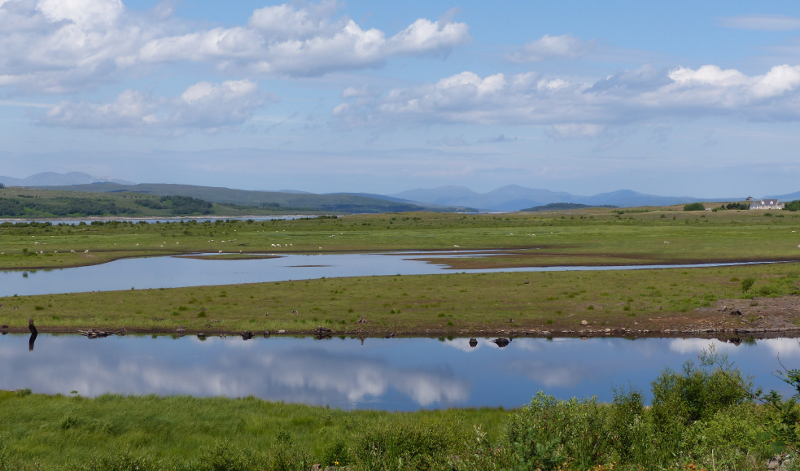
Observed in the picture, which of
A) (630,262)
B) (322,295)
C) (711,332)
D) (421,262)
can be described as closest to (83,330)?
(322,295)

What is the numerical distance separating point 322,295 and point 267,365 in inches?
532

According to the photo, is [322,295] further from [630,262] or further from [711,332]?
[630,262]

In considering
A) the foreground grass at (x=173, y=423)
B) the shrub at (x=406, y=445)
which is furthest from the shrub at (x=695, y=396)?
the shrub at (x=406, y=445)

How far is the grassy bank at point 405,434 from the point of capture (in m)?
10.6

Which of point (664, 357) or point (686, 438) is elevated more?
point (686, 438)

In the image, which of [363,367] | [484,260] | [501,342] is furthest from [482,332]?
[484,260]

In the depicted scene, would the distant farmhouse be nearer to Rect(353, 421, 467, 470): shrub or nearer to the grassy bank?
the grassy bank

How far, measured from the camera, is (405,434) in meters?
12.3

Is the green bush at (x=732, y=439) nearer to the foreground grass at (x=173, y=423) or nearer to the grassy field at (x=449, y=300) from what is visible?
the foreground grass at (x=173, y=423)

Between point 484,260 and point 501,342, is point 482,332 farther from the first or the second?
point 484,260

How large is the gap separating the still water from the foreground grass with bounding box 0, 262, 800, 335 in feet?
5.60

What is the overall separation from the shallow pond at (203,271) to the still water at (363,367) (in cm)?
1769

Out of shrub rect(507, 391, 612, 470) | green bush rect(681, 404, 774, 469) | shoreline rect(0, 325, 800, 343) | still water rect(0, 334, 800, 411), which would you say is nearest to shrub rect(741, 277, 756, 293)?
shoreline rect(0, 325, 800, 343)

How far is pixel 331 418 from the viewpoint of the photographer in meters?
17.2
